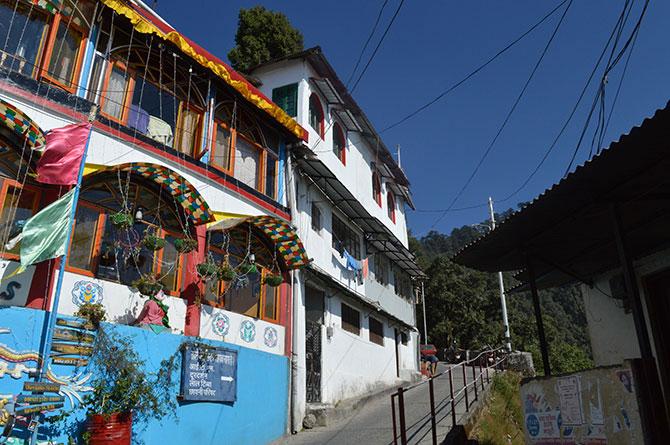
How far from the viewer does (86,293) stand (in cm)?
852

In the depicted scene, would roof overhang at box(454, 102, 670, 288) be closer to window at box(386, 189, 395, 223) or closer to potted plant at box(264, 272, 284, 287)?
potted plant at box(264, 272, 284, 287)

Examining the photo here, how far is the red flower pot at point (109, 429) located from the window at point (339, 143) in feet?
40.7

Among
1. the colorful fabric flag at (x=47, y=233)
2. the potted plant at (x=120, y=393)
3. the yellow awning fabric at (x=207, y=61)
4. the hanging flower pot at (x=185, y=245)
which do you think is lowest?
the potted plant at (x=120, y=393)

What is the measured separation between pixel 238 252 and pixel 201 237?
1503 mm

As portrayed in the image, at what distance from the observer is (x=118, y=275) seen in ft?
30.6

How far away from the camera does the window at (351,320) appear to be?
16938 mm

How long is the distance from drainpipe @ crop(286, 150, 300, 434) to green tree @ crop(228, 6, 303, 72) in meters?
11.4

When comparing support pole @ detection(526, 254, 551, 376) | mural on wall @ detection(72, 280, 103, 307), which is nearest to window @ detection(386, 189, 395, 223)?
support pole @ detection(526, 254, 551, 376)

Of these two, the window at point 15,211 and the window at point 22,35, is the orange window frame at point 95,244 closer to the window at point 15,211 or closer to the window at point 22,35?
the window at point 15,211

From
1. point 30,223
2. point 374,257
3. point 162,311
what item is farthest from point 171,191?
point 374,257

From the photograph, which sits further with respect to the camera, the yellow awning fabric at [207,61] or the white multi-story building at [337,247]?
the white multi-story building at [337,247]

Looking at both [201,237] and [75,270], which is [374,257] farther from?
[75,270]

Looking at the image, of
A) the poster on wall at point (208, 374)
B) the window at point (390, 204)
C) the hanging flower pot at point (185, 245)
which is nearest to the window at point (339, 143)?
the window at point (390, 204)

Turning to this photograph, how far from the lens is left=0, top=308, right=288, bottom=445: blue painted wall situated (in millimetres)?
7328
